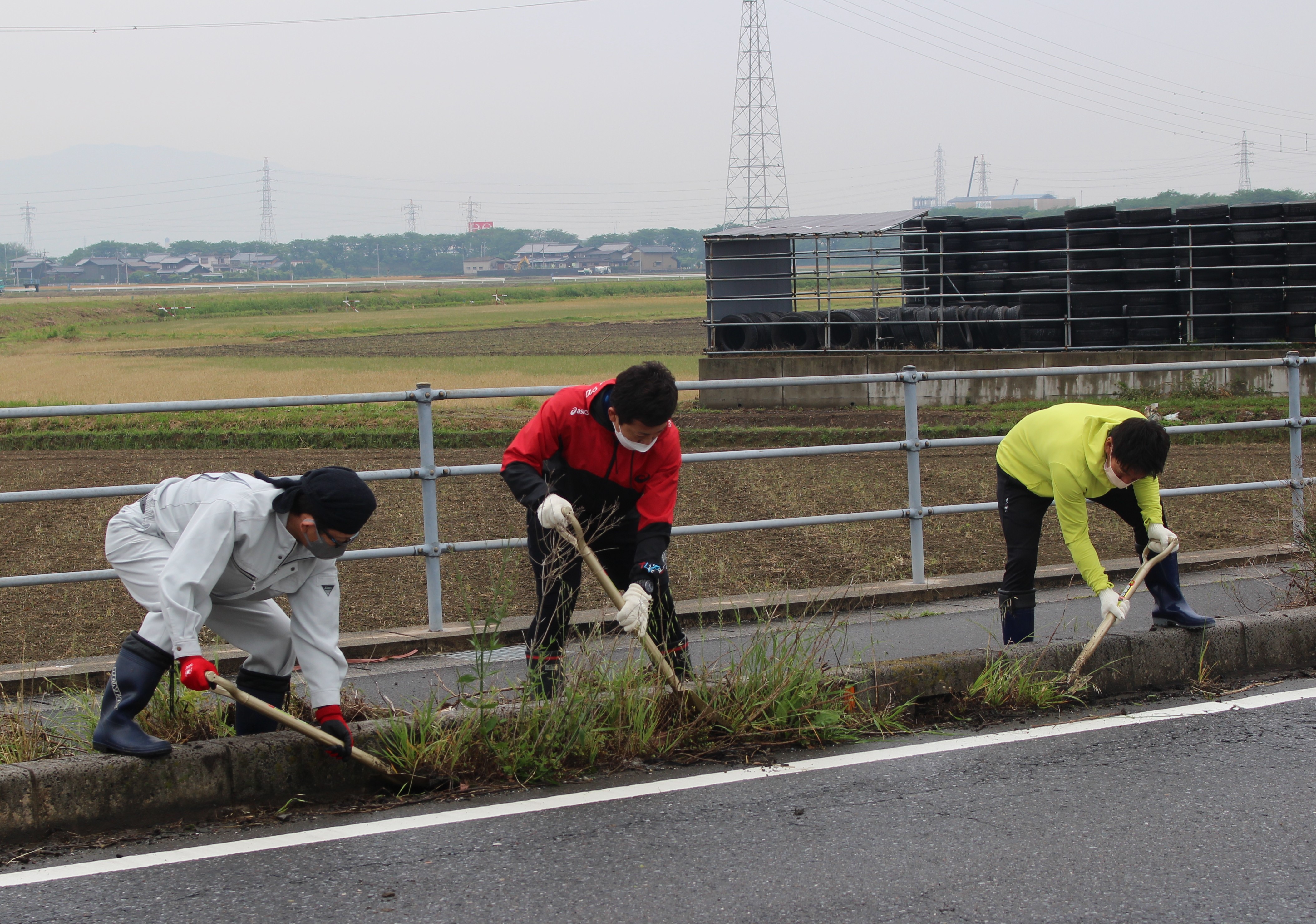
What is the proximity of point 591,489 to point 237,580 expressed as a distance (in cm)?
129

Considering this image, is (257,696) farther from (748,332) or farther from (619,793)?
(748,332)

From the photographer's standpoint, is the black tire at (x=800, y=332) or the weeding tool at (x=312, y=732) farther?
the black tire at (x=800, y=332)

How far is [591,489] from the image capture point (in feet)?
15.2

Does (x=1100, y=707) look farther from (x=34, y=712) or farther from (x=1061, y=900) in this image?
(x=34, y=712)

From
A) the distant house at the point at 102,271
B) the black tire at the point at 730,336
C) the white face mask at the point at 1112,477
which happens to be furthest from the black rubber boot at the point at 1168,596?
the distant house at the point at 102,271

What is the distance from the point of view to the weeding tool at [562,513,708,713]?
4.25m

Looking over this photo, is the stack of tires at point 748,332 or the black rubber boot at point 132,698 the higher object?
the stack of tires at point 748,332

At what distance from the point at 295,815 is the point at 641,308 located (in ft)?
195

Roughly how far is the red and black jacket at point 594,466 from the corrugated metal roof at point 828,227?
614 inches

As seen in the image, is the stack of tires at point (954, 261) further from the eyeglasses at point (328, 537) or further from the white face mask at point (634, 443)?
the eyeglasses at point (328, 537)

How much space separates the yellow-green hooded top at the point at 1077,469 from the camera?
4895mm

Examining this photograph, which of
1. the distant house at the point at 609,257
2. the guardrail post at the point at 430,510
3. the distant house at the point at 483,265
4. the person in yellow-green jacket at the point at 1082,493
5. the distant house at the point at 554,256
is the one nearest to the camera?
the person in yellow-green jacket at the point at 1082,493

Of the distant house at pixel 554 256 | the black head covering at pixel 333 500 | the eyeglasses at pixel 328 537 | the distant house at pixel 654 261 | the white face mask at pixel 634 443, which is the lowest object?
the eyeglasses at pixel 328 537

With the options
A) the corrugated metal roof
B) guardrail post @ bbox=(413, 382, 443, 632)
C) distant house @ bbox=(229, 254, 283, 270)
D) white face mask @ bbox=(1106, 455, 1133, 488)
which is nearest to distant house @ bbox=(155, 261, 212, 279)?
distant house @ bbox=(229, 254, 283, 270)
